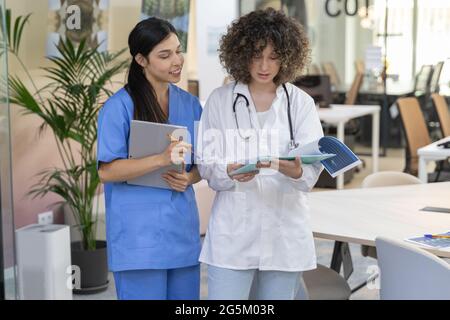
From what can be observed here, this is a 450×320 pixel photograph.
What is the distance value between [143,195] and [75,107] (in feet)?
6.97

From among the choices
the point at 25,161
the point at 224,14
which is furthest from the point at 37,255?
the point at 224,14

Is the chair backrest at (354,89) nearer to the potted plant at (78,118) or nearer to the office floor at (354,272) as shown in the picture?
the office floor at (354,272)

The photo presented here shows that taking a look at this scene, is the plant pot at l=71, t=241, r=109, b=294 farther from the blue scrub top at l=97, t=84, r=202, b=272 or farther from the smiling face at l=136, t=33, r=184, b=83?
the smiling face at l=136, t=33, r=184, b=83

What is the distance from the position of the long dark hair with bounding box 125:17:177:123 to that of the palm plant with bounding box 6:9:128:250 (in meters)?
1.98

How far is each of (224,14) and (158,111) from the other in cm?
755

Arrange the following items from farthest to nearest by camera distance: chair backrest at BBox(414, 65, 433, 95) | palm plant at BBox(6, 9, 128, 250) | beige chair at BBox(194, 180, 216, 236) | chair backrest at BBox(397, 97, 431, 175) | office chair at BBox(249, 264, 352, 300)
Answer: chair backrest at BBox(414, 65, 433, 95), chair backrest at BBox(397, 97, 431, 175), beige chair at BBox(194, 180, 216, 236), palm plant at BBox(6, 9, 128, 250), office chair at BBox(249, 264, 352, 300)

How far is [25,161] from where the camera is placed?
4.91 m

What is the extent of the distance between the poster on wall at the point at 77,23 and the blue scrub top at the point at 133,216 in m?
2.52

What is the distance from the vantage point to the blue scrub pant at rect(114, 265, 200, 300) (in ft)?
8.21

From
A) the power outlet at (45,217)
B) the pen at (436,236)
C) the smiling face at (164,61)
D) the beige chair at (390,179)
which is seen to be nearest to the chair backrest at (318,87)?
the power outlet at (45,217)

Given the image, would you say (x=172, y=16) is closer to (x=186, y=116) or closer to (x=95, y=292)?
(x=95, y=292)

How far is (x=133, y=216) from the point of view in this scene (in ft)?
8.20

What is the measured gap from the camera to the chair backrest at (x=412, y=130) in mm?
6359

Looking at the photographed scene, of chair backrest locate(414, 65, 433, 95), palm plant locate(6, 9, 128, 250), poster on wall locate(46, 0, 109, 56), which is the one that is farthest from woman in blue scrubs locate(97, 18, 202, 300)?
chair backrest locate(414, 65, 433, 95)
